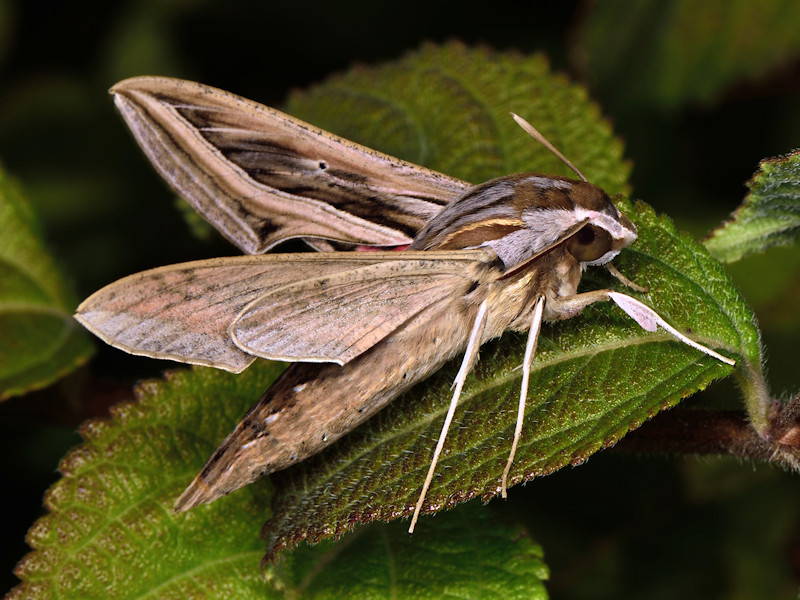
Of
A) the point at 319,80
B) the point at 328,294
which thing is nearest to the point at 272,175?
the point at 328,294

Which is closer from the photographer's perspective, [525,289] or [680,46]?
[525,289]

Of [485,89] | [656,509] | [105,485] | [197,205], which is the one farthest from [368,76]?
[656,509]

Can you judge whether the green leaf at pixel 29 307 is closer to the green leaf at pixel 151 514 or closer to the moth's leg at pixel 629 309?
the green leaf at pixel 151 514

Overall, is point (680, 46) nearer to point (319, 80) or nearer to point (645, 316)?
point (319, 80)

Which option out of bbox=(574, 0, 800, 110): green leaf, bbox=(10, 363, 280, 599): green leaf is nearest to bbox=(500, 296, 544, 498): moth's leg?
bbox=(10, 363, 280, 599): green leaf

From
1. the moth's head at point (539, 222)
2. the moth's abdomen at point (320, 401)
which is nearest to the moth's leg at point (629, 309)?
the moth's head at point (539, 222)

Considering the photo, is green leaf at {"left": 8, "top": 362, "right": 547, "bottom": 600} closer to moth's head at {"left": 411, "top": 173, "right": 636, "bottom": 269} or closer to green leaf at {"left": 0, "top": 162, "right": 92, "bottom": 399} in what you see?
green leaf at {"left": 0, "top": 162, "right": 92, "bottom": 399}
